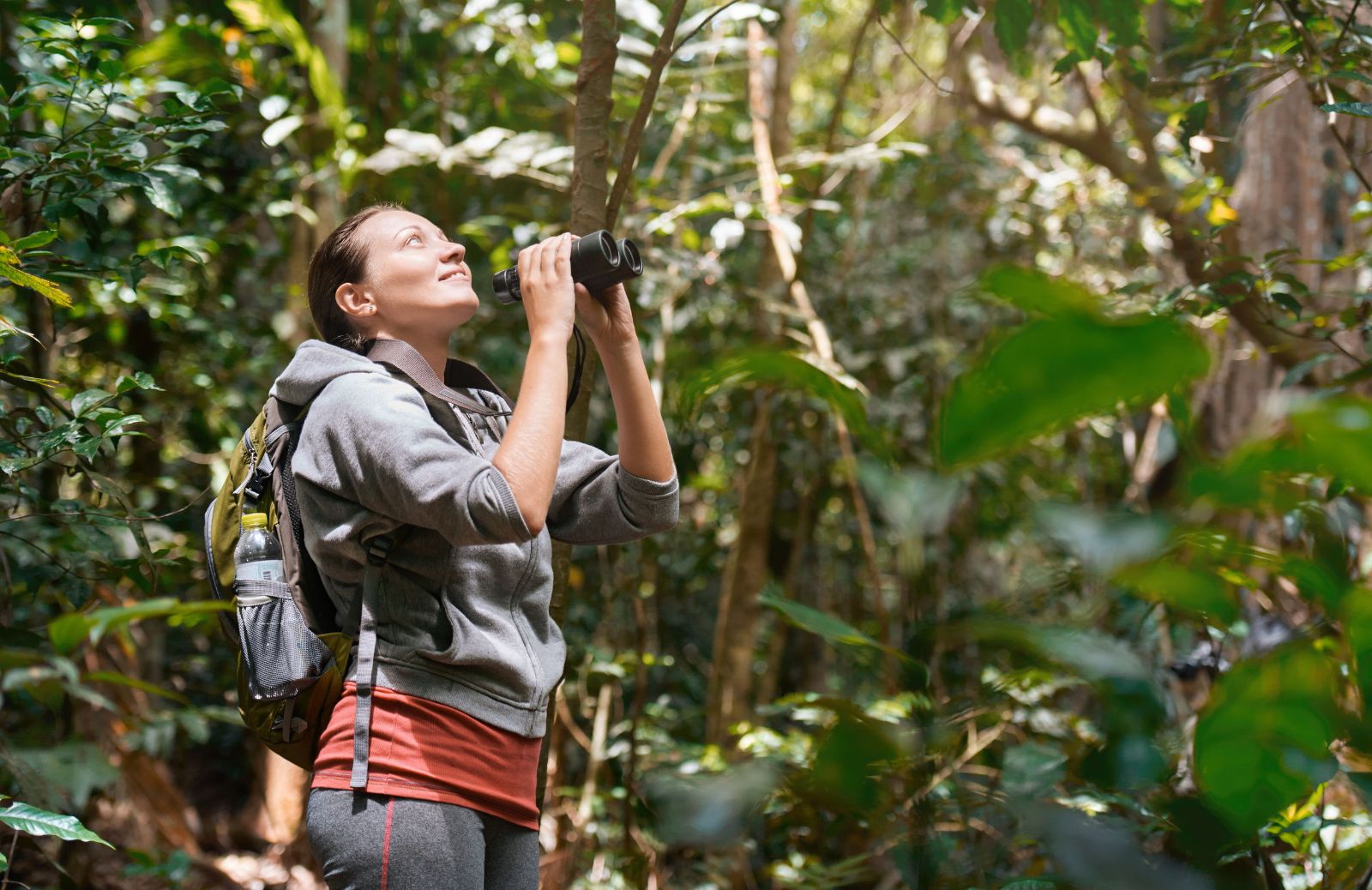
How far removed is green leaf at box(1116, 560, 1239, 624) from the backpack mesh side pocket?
0.98m

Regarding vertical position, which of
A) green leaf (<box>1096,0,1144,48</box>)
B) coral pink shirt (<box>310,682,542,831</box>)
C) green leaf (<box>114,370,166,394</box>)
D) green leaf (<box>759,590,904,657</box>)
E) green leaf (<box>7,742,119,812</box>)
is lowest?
green leaf (<box>7,742,119,812</box>)

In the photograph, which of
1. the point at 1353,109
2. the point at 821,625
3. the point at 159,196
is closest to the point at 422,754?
the point at 821,625

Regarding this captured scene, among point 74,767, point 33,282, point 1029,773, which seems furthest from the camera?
point 74,767

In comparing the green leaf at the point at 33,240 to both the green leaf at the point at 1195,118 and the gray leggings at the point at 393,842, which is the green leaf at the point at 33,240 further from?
the green leaf at the point at 1195,118

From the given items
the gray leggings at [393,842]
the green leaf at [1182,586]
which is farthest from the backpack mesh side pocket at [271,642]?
the green leaf at [1182,586]

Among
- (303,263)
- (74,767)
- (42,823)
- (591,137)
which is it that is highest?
(591,137)

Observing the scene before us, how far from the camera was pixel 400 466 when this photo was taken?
113 cm

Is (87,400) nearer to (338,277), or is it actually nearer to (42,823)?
(338,277)

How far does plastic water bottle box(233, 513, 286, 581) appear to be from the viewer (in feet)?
3.94

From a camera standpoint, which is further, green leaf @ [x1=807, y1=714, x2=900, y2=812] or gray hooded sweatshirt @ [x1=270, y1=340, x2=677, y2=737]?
gray hooded sweatshirt @ [x1=270, y1=340, x2=677, y2=737]

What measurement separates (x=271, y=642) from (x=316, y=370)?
304 mm

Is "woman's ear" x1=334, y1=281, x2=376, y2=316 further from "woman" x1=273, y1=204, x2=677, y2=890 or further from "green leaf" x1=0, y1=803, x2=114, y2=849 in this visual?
"green leaf" x1=0, y1=803, x2=114, y2=849

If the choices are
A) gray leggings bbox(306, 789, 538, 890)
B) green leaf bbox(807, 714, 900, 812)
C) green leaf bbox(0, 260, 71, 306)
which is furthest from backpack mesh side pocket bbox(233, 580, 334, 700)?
green leaf bbox(807, 714, 900, 812)

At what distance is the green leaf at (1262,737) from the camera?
36 cm
